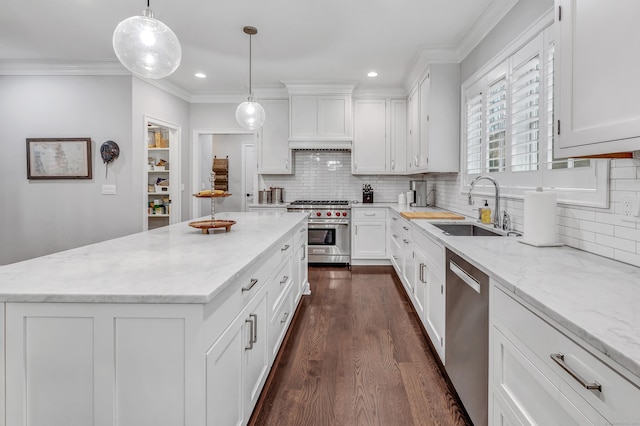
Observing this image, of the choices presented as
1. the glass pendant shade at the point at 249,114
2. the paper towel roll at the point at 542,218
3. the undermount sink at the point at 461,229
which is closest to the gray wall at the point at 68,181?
the glass pendant shade at the point at 249,114

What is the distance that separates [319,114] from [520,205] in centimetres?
341

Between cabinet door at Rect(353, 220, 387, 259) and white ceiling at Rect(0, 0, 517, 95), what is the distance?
2050 millimetres

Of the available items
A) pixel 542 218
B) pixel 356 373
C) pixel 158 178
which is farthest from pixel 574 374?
pixel 158 178

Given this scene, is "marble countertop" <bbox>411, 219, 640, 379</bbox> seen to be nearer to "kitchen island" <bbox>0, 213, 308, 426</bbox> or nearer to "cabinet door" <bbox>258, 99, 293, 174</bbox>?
"kitchen island" <bbox>0, 213, 308, 426</bbox>

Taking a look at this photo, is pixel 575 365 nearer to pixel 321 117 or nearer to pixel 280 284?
pixel 280 284

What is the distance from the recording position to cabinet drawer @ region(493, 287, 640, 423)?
726 mm

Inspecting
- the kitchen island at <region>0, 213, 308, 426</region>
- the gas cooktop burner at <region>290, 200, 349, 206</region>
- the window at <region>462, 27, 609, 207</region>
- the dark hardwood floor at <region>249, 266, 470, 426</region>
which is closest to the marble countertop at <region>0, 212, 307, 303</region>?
the kitchen island at <region>0, 213, 308, 426</region>

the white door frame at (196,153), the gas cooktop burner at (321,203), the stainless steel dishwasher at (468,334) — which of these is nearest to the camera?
the stainless steel dishwasher at (468,334)

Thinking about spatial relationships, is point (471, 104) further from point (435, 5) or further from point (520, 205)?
point (520, 205)

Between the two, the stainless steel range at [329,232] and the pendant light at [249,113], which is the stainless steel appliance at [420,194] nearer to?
the stainless steel range at [329,232]

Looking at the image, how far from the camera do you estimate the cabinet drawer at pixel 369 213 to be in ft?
16.6

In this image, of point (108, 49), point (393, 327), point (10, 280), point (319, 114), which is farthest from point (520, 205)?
point (108, 49)

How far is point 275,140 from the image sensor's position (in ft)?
17.8

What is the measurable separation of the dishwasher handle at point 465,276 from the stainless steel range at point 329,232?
10.3ft
